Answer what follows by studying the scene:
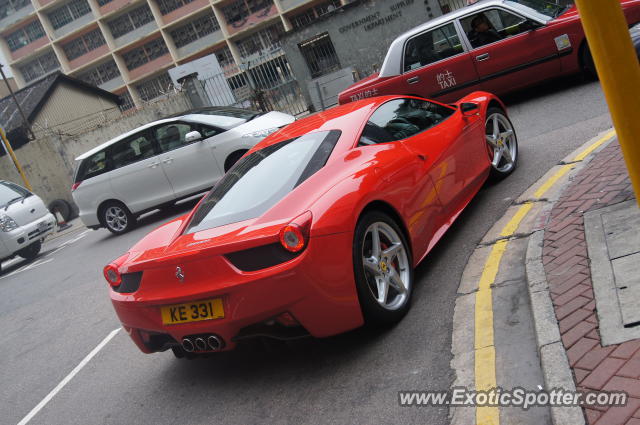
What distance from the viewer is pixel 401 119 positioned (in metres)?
5.08

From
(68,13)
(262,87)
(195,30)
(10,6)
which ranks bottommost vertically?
(262,87)

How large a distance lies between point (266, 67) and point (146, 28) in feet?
124

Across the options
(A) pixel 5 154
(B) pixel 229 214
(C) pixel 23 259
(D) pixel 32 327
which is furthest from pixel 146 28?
(B) pixel 229 214

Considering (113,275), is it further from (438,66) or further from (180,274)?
(438,66)

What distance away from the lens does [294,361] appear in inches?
160

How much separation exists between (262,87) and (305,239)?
1854 cm

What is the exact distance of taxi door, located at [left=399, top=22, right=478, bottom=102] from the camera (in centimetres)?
999

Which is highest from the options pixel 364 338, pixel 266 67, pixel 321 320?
pixel 266 67

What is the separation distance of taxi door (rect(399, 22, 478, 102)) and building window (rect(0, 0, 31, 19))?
192 ft

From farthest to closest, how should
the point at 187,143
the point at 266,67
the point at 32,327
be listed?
the point at 266,67 < the point at 187,143 < the point at 32,327

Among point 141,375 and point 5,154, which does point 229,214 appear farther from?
point 5,154

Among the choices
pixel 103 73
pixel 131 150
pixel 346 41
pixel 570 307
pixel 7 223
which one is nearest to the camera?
pixel 570 307

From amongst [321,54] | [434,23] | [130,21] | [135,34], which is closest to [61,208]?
[321,54]

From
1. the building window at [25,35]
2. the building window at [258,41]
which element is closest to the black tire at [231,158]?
the building window at [258,41]
